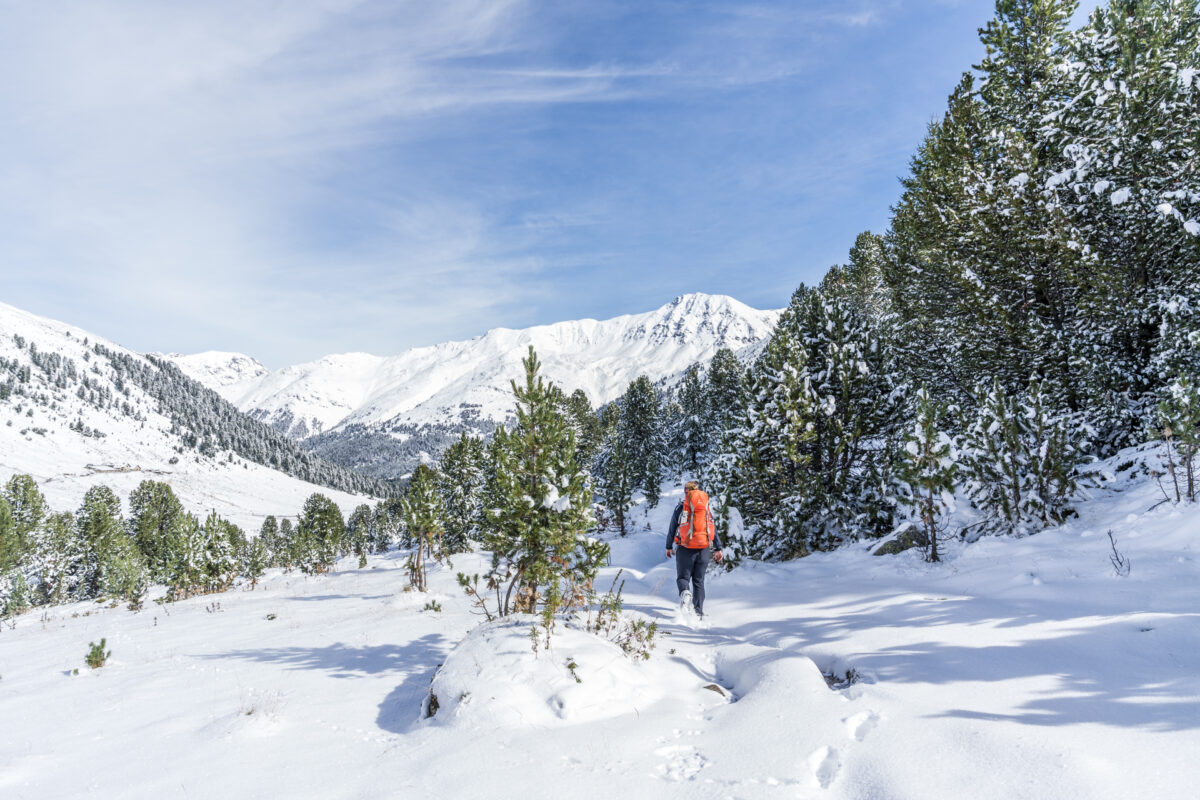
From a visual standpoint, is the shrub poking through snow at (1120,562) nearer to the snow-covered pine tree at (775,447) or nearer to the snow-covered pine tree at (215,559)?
the snow-covered pine tree at (775,447)

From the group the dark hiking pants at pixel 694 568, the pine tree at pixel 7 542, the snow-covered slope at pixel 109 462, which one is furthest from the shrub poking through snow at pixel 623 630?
the snow-covered slope at pixel 109 462

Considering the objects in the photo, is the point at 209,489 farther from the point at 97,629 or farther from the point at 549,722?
the point at 549,722

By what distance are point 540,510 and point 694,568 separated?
3270 mm

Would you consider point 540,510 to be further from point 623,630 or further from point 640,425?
point 640,425

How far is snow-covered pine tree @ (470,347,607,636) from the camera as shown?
24.7 feet

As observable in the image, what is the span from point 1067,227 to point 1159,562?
873cm

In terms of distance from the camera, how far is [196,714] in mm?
6297

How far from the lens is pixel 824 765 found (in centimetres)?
381

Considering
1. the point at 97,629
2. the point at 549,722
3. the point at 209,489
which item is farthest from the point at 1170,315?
the point at 209,489

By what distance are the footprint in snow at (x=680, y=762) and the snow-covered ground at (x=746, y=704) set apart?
23 mm

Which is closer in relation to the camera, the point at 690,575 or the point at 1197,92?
the point at 690,575

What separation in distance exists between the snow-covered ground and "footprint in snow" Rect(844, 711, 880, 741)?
25 mm

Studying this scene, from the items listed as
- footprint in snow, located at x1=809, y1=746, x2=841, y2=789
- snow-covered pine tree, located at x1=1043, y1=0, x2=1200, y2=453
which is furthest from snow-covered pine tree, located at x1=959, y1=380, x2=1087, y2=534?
footprint in snow, located at x1=809, y1=746, x2=841, y2=789

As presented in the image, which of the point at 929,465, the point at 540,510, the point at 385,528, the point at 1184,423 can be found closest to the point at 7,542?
the point at 385,528
